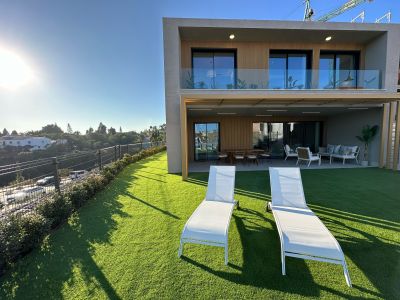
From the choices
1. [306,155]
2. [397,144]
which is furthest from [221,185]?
[397,144]

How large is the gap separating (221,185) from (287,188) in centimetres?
142

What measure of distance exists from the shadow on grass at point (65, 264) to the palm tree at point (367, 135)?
38.6 feet

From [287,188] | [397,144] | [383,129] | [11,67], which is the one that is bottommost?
[287,188]

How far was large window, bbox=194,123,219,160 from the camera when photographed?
1226 cm

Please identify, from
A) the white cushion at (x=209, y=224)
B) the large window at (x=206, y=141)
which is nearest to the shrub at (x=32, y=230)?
the white cushion at (x=209, y=224)

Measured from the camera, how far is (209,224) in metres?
2.98

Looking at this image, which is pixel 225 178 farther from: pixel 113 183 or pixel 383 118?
pixel 383 118

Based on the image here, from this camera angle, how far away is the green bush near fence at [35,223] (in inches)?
108

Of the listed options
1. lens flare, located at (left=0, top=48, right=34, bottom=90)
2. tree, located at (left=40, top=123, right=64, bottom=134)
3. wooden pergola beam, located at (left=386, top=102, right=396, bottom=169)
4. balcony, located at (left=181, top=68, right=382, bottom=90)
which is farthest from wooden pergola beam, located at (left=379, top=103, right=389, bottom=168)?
tree, located at (left=40, top=123, right=64, bottom=134)

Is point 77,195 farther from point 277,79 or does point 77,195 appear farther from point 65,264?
point 277,79

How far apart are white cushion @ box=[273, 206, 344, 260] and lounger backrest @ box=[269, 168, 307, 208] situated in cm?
47

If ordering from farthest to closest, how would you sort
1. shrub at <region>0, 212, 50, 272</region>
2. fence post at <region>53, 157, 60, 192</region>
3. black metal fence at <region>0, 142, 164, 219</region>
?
fence post at <region>53, 157, 60, 192</region> < black metal fence at <region>0, 142, 164, 219</region> < shrub at <region>0, 212, 50, 272</region>

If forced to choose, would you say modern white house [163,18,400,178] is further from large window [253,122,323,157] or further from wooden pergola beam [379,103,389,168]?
large window [253,122,323,157]

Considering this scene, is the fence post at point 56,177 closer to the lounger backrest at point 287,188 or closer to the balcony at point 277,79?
the lounger backrest at point 287,188
